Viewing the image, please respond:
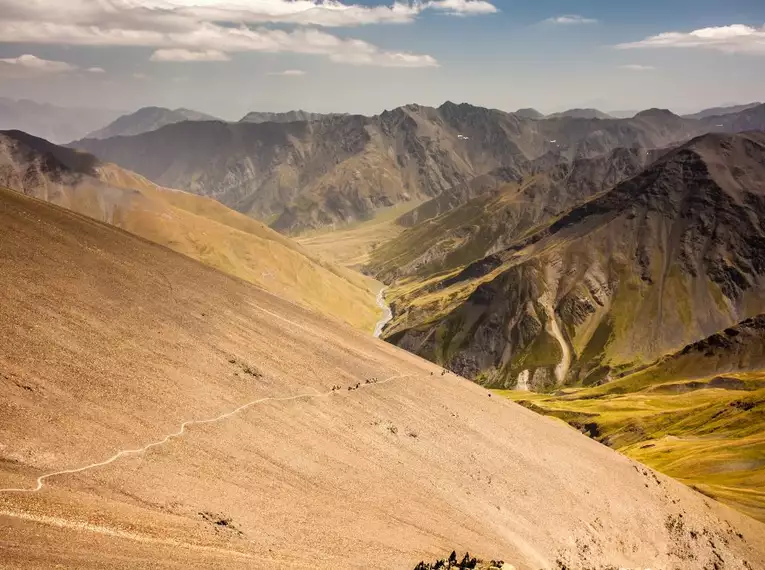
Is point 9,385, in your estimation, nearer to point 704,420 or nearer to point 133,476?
point 133,476

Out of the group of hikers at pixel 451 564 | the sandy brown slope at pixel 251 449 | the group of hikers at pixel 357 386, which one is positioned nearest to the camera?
the sandy brown slope at pixel 251 449

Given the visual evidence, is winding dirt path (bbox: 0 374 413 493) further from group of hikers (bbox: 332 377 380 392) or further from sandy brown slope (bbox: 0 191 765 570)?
group of hikers (bbox: 332 377 380 392)

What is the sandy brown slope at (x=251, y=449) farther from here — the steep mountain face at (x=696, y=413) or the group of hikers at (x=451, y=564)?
the steep mountain face at (x=696, y=413)

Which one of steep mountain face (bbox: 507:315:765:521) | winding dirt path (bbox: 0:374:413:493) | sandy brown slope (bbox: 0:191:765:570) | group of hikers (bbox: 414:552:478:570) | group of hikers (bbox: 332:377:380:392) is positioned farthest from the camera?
steep mountain face (bbox: 507:315:765:521)

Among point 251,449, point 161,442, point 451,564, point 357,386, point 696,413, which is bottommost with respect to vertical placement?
point 696,413

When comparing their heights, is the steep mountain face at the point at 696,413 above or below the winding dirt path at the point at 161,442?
below

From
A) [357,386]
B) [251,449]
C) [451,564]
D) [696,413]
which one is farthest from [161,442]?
[696,413]

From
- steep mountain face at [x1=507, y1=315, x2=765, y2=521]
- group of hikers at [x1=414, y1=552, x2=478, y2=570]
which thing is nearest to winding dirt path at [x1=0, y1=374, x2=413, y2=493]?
group of hikers at [x1=414, y1=552, x2=478, y2=570]

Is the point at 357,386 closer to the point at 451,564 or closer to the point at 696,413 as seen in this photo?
the point at 451,564

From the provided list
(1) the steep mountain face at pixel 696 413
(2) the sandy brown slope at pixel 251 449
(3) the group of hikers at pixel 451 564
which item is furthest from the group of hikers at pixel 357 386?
(1) the steep mountain face at pixel 696 413
